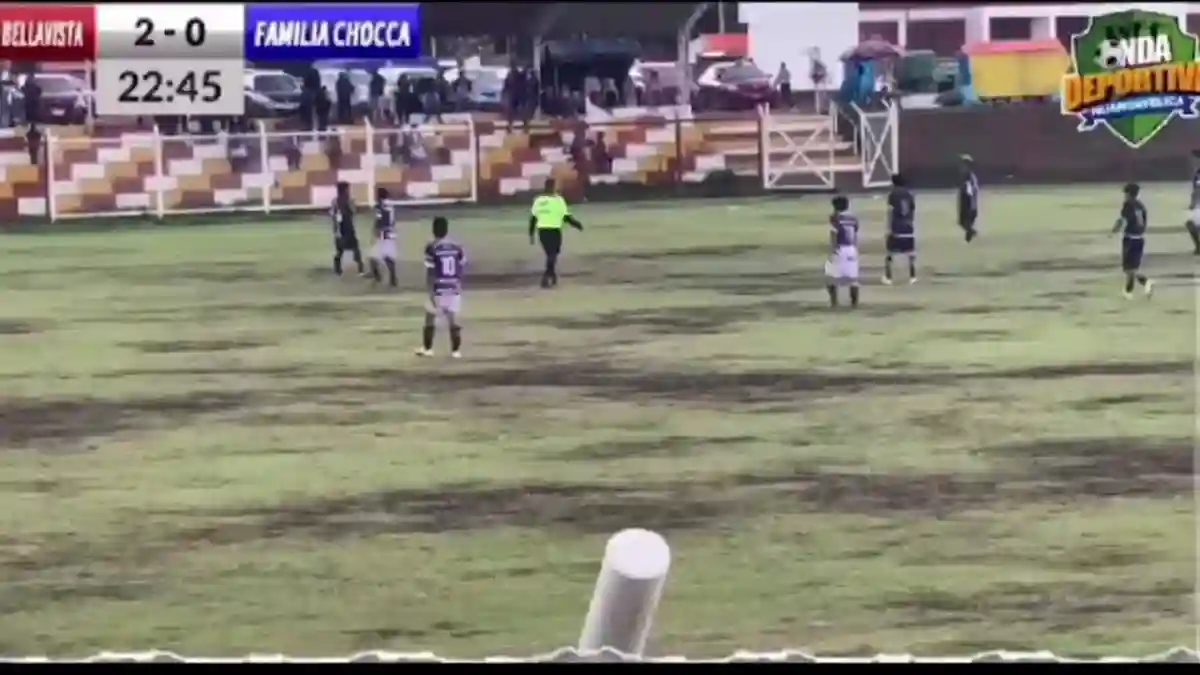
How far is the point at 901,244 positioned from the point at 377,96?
1.54 metres

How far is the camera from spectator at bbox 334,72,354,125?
754cm

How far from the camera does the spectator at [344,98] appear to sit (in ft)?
24.7

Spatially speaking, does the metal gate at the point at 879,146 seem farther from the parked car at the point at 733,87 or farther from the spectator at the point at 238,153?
the spectator at the point at 238,153

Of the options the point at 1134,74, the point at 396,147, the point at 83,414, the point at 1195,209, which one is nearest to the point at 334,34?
the point at 396,147

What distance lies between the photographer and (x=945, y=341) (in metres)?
7.93

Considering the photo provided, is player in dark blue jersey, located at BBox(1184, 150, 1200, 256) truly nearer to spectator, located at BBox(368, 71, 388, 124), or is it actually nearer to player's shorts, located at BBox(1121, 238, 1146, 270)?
player's shorts, located at BBox(1121, 238, 1146, 270)

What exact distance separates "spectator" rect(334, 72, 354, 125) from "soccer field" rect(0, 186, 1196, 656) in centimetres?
43

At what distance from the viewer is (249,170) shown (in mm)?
7980

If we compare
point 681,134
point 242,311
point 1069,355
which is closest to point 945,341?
point 1069,355

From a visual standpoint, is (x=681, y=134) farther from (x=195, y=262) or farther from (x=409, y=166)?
(x=195, y=262)

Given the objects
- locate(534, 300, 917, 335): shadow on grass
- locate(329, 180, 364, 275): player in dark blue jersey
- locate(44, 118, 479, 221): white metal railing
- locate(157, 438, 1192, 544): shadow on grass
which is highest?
locate(44, 118, 479, 221): white metal railing

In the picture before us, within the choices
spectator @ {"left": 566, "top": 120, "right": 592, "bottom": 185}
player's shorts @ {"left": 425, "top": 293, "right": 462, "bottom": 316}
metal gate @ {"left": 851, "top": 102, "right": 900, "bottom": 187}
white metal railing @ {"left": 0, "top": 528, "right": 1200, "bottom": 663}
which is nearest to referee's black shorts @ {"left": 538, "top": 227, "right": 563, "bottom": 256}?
spectator @ {"left": 566, "top": 120, "right": 592, "bottom": 185}

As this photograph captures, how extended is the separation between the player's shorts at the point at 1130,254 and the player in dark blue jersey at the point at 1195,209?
255 millimetres

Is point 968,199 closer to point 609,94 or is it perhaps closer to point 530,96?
point 609,94
